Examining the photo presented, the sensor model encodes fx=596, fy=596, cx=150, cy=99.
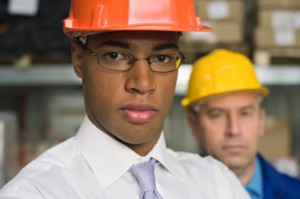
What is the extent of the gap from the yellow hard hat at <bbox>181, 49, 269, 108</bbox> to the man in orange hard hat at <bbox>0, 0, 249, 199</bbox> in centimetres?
77

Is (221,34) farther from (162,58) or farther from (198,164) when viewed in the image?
(162,58)

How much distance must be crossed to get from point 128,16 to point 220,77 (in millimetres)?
925

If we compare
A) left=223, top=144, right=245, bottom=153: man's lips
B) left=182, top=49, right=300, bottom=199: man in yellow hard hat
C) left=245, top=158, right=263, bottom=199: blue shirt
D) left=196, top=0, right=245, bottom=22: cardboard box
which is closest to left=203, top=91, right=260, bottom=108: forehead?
left=182, top=49, right=300, bottom=199: man in yellow hard hat

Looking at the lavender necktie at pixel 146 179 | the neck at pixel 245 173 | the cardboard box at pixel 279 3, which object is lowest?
the neck at pixel 245 173

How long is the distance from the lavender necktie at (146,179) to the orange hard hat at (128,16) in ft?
0.89

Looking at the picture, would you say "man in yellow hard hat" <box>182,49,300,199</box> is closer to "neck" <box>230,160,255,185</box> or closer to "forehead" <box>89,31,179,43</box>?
"neck" <box>230,160,255,185</box>

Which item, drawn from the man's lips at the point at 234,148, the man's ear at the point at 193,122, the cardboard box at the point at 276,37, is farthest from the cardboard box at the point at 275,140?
the man's lips at the point at 234,148

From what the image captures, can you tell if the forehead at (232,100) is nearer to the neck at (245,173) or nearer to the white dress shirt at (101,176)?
the neck at (245,173)

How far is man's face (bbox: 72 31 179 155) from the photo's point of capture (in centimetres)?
110

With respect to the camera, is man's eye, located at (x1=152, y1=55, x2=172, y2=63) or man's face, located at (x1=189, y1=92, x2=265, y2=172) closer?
man's eye, located at (x1=152, y1=55, x2=172, y2=63)

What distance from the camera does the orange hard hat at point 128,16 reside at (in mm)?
1113

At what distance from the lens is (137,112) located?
3.61ft

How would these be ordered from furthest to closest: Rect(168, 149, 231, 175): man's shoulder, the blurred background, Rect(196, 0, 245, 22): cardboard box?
Rect(196, 0, 245, 22): cardboard box < the blurred background < Rect(168, 149, 231, 175): man's shoulder

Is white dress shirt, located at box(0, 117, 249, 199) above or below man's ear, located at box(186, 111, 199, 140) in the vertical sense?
above
